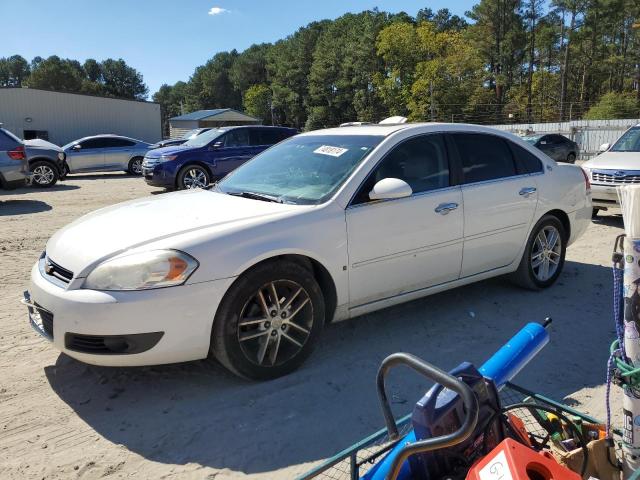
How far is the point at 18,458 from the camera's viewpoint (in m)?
2.71

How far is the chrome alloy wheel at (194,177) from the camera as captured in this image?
12833 mm

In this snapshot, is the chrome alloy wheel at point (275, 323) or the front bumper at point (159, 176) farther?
the front bumper at point (159, 176)

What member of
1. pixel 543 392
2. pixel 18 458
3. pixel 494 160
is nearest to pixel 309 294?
pixel 543 392

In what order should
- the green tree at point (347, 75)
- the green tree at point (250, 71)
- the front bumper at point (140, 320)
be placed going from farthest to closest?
the green tree at point (250, 71)
the green tree at point (347, 75)
the front bumper at point (140, 320)

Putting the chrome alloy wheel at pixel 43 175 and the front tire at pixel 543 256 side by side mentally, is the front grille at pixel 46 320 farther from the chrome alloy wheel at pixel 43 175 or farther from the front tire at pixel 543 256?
the chrome alloy wheel at pixel 43 175

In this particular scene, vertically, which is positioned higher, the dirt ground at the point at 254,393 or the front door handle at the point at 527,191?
the front door handle at the point at 527,191

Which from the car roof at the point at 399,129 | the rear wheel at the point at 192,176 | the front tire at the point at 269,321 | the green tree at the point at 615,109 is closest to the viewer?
the front tire at the point at 269,321

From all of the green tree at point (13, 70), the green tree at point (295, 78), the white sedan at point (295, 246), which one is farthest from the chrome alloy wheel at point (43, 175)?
the green tree at point (13, 70)

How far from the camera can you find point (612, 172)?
8484mm

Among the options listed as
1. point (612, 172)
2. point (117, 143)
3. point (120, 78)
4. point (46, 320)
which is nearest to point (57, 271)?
point (46, 320)

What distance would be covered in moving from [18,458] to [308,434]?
1456 millimetres

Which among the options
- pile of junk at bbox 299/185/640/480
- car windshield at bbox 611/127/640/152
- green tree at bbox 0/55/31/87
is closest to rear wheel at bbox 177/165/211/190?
car windshield at bbox 611/127/640/152

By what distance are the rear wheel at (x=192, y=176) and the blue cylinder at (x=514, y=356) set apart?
1153 cm

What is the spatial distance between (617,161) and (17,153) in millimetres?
11343
